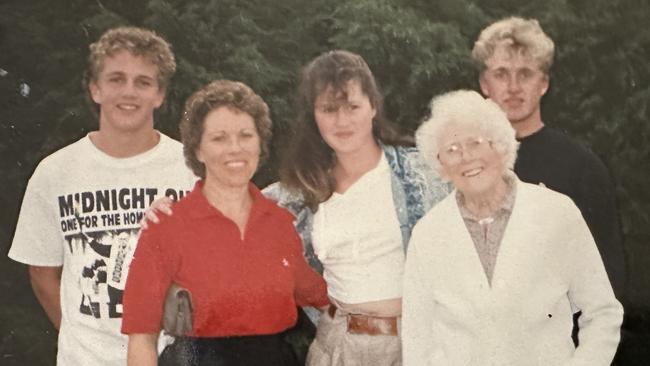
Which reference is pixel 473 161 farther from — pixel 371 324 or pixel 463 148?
pixel 371 324

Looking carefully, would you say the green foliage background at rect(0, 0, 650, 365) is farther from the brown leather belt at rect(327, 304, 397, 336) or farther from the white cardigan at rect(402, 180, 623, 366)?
the brown leather belt at rect(327, 304, 397, 336)

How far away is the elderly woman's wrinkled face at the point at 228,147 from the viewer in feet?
6.69

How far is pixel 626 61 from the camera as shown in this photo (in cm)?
216

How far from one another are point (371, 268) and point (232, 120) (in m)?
0.55

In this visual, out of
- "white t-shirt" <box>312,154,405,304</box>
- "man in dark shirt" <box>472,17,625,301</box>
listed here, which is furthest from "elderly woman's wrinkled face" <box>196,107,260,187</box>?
"man in dark shirt" <box>472,17,625,301</box>

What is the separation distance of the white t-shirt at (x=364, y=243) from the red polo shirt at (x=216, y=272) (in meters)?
0.10

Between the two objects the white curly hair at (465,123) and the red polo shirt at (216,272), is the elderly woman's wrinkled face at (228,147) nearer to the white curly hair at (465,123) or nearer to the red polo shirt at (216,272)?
the red polo shirt at (216,272)

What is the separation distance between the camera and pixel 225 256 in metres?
2.01

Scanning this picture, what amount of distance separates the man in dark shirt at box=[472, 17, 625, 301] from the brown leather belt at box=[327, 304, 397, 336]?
0.56m

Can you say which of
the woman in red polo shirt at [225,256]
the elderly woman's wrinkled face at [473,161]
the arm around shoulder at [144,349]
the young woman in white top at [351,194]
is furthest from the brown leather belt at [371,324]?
the arm around shoulder at [144,349]

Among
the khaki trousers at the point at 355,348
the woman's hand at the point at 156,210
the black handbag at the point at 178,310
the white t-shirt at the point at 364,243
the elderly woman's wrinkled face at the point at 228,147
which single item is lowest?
the khaki trousers at the point at 355,348

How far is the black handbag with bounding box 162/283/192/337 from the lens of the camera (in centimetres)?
198

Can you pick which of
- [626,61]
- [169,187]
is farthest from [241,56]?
[626,61]

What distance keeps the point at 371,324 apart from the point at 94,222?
0.81 meters
